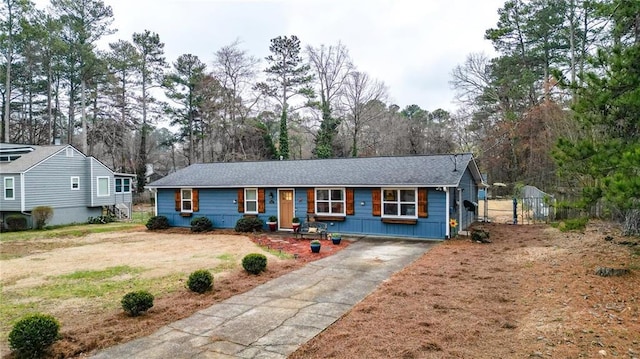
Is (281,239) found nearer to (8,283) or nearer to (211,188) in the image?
(211,188)

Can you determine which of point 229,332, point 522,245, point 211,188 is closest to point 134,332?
point 229,332

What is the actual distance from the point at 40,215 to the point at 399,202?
63.8 feet

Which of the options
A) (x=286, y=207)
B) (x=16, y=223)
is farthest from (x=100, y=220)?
(x=286, y=207)

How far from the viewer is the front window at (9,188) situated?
20.3m

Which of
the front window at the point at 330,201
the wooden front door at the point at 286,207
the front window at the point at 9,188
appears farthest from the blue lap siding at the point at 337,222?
the front window at the point at 9,188

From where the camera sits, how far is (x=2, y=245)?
15.1 meters

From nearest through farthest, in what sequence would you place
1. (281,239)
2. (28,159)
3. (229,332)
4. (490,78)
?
(229,332), (281,239), (28,159), (490,78)

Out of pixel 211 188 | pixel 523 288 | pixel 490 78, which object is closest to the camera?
pixel 523 288

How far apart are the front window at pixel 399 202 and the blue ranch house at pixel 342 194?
2 centimetres

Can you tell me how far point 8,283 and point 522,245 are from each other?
15165 millimetres

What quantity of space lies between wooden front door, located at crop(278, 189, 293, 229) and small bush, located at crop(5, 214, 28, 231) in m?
14.6

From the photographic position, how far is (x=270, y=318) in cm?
628

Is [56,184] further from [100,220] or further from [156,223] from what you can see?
[156,223]

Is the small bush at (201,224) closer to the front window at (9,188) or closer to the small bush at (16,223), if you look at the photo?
the small bush at (16,223)
